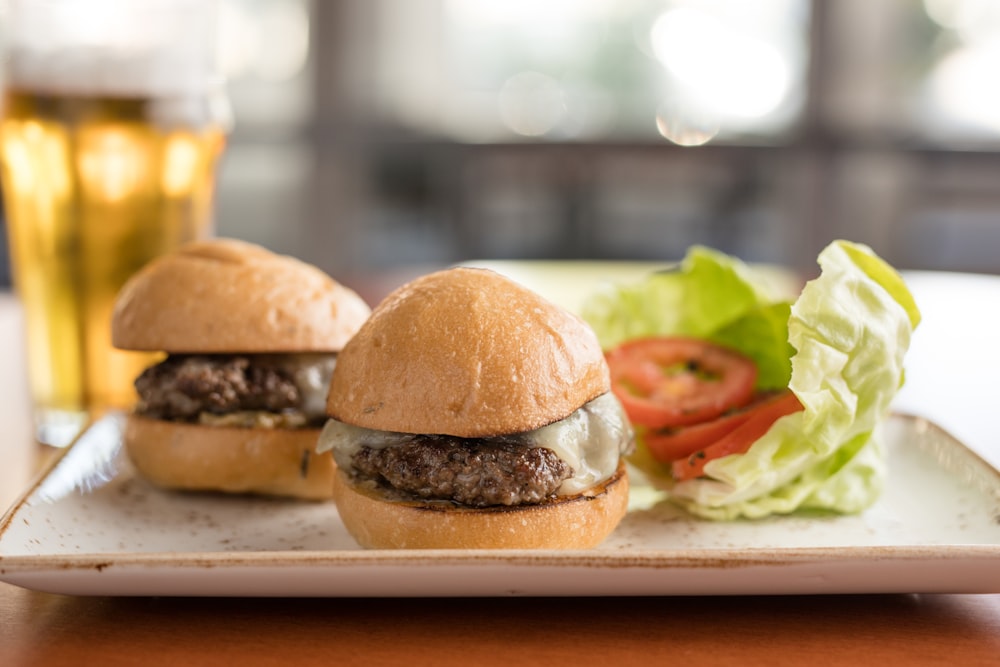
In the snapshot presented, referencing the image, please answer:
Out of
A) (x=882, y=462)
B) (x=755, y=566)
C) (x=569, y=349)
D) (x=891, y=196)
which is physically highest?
(x=569, y=349)

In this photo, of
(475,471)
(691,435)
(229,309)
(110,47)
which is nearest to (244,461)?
(229,309)

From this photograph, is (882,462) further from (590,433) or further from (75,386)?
(75,386)

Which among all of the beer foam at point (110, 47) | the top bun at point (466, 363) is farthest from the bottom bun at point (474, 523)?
the beer foam at point (110, 47)

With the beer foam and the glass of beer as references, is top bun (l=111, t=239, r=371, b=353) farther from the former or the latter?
the beer foam

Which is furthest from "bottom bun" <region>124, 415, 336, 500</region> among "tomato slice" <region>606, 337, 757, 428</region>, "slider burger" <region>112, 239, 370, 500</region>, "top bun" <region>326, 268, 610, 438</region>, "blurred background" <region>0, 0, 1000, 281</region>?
"blurred background" <region>0, 0, 1000, 281</region>

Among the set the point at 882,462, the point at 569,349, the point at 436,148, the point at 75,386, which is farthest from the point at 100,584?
the point at 436,148

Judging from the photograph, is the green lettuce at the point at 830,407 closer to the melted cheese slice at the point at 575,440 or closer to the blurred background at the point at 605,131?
the melted cheese slice at the point at 575,440
